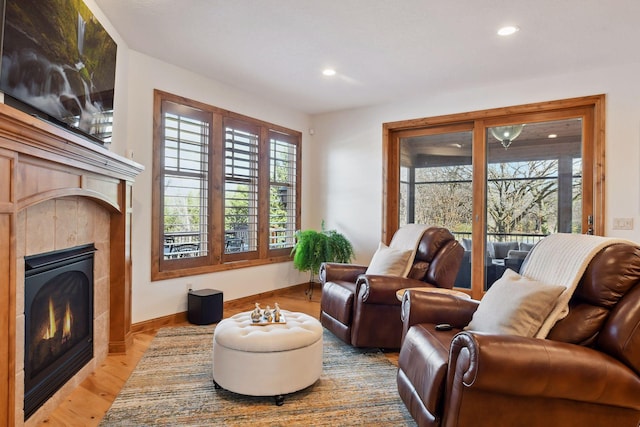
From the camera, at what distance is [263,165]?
4895 mm

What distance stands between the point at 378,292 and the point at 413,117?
2691 millimetres

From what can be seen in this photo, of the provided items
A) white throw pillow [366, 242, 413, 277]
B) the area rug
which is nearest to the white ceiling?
white throw pillow [366, 242, 413, 277]

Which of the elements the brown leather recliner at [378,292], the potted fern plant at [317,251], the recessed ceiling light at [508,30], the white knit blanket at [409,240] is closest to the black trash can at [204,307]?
the brown leather recliner at [378,292]

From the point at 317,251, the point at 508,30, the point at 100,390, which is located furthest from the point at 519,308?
the point at 317,251

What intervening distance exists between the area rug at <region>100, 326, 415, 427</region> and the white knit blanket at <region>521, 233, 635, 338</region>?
3.22 ft

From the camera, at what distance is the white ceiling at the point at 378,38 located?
2.67 metres

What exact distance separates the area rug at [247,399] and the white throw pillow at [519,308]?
2.33 ft

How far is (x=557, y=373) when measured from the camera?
1496 mm

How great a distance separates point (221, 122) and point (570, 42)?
341cm

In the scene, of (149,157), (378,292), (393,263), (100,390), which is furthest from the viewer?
(149,157)

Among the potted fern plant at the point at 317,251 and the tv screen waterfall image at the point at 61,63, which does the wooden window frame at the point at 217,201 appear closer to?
the potted fern plant at the point at 317,251

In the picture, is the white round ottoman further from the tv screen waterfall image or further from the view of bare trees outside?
the view of bare trees outside

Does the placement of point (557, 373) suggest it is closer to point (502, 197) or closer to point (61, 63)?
point (61, 63)

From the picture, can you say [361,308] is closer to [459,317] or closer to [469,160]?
[459,317]
